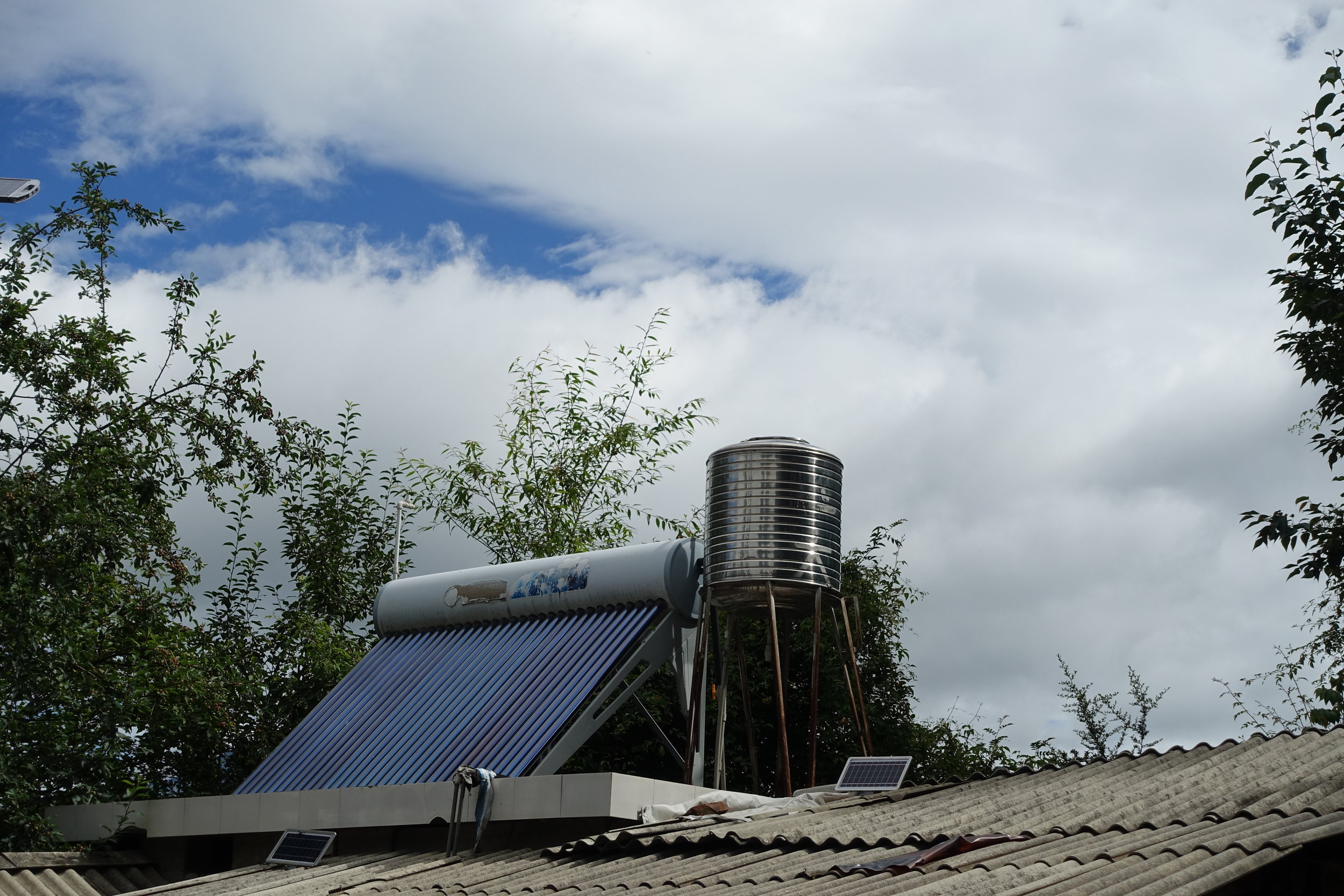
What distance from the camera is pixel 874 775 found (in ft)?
37.0

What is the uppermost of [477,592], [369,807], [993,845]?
[477,592]

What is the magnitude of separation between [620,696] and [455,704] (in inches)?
62.2

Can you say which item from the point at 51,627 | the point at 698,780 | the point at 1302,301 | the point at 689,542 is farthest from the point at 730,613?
the point at 51,627

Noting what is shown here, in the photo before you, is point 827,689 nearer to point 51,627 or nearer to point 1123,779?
point 1123,779

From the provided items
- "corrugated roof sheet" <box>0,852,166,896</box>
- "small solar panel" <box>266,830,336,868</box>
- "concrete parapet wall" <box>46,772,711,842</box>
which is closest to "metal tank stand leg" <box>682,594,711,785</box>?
"concrete parapet wall" <box>46,772,711,842</box>

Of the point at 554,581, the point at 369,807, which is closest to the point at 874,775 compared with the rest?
the point at 554,581

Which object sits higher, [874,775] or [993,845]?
[874,775]

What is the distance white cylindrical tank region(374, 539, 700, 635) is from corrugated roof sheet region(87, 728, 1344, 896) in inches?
115

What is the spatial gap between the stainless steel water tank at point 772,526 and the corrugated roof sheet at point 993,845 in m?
2.26

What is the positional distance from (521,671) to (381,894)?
3325 millimetres

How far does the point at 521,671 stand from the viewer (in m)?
12.7

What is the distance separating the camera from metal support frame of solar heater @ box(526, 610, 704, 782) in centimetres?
1147

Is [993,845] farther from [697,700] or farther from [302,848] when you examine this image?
[302,848]

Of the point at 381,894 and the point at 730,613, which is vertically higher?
the point at 730,613
